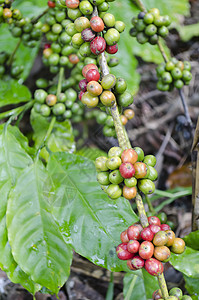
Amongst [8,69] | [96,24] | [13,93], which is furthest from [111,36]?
[8,69]

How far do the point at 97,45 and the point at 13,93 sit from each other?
0.94 m

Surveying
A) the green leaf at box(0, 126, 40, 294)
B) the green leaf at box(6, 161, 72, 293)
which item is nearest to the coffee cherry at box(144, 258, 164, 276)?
the green leaf at box(6, 161, 72, 293)

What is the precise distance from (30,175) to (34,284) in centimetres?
43

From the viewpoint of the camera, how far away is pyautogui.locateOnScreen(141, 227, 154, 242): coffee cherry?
2.63 feet

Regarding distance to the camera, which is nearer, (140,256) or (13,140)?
(140,256)

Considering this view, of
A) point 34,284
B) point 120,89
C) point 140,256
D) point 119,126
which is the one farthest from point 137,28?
point 34,284

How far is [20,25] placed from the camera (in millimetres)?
1521

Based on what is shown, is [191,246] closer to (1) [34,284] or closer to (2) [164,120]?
(1) [34,284]

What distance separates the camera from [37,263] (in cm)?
116

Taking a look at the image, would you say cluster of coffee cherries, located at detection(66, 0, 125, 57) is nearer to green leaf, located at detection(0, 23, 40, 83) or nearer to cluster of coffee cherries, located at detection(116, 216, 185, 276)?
cluster of coffee cherries, located at detection(116, 216, 185, 276)

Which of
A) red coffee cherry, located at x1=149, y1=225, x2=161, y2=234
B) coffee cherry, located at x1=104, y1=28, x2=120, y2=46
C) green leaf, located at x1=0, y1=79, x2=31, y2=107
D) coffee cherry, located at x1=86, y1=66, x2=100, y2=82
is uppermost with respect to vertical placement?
coffee cherry, located at x1=104, y1=28, x2=120, y2=46

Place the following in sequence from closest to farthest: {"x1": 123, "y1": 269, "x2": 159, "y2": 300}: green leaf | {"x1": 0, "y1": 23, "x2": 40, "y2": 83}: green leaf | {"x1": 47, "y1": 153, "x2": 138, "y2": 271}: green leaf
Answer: {"x1": 47, "y1": 153, "x2": 138, "y2": 271}: green leaf
{"x1": 123, "y1": 269, "x2": 159, "y2": 300}: green leaf
{"x1": 0, "y1": 23, "x2": 40, "y2": 83}: green leaf

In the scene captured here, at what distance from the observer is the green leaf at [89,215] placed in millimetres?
1064

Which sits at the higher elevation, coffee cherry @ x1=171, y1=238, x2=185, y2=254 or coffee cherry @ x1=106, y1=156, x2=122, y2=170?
coffee cherry @ x1=106, y1=156, x2=122, y2=170
